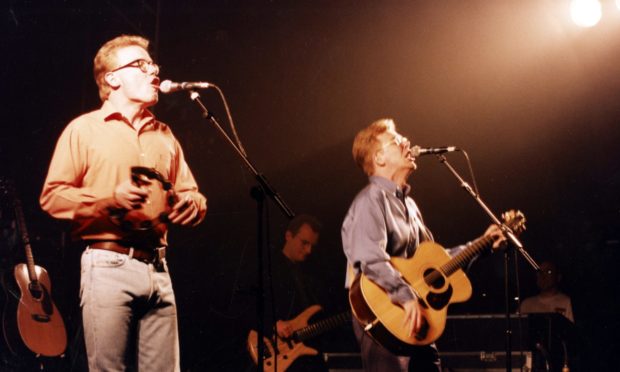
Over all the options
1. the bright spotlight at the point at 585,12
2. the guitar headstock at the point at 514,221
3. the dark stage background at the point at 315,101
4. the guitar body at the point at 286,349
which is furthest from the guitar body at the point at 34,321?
the bright spotlight at the point at 585,12

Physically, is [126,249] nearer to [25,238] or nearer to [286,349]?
[25,238]

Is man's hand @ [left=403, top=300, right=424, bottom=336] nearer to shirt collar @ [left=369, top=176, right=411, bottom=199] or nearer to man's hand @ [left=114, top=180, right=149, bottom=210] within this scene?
shirt collar @ [left=369, top=176, right=411, bottom=199]

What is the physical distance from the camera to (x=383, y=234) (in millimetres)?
3680

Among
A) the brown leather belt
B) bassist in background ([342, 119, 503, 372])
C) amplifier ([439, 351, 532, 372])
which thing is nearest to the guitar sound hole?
bassist in background ([342, 119, 503, 372])

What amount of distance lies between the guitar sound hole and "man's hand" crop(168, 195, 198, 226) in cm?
172

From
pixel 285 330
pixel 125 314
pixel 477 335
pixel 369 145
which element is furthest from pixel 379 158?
pixel 285 330

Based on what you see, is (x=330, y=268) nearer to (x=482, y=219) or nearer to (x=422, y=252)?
(x=482, y=219)

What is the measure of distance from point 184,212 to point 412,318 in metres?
1.52

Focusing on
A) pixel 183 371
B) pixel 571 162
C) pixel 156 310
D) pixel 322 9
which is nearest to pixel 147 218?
pixel 156 310

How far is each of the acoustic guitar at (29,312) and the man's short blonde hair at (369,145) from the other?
10.6 feet

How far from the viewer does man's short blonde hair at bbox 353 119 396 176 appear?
13.9 ft

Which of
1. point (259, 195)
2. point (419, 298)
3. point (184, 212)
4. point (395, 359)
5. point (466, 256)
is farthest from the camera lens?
point (466, 256)

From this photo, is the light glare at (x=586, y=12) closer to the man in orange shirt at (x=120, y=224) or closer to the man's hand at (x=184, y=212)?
the man in orange shirt at (x=120, y=224)

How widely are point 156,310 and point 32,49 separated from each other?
4.36 metres
